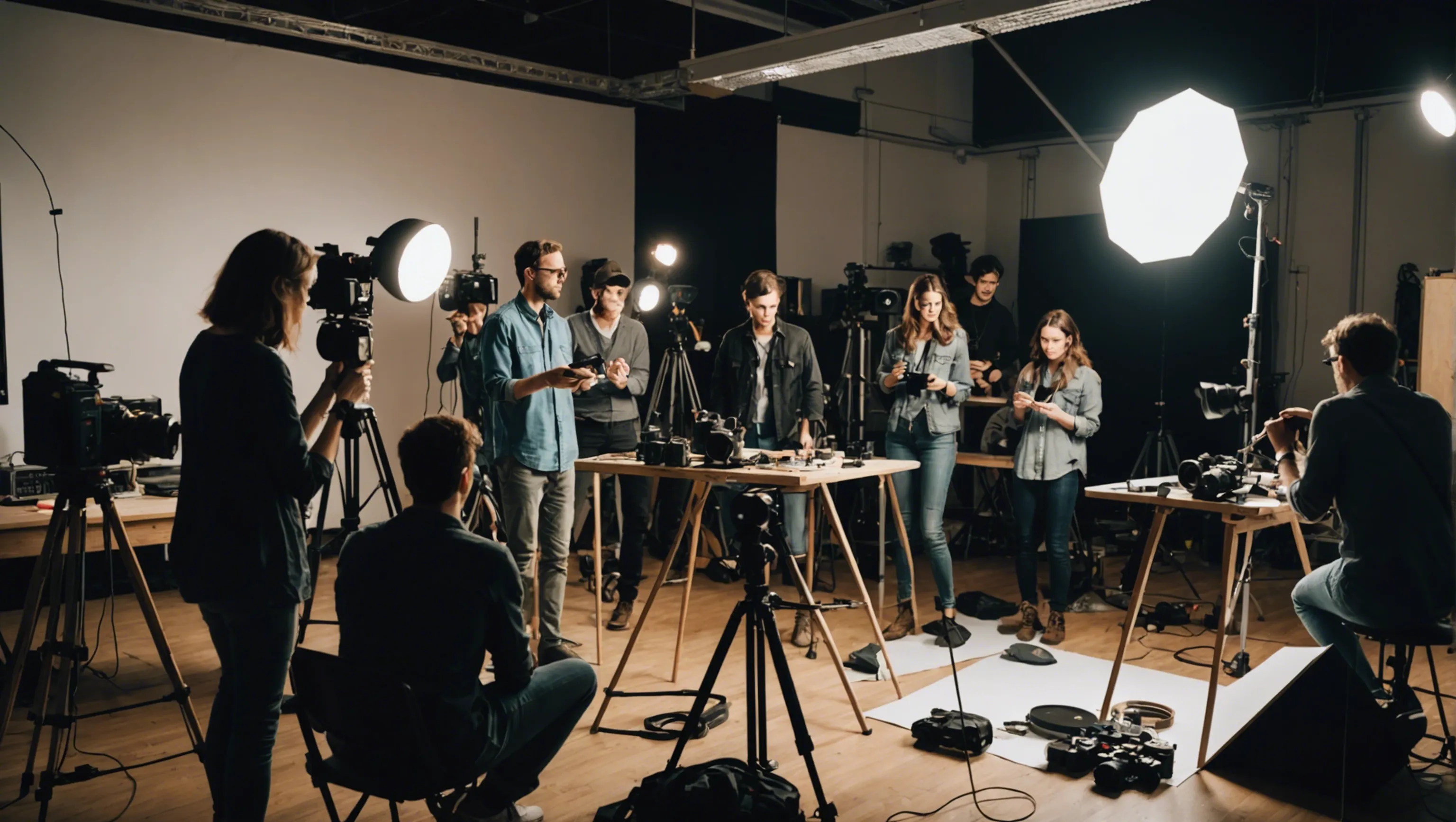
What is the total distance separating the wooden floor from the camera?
2.88 m

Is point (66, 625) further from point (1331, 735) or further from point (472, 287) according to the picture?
point (1331, 735)

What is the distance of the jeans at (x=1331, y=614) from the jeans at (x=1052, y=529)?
1413 millimetres

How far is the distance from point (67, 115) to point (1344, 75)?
7.16 metres

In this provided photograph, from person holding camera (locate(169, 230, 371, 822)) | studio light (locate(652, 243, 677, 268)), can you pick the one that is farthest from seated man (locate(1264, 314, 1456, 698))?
studio light (locate(652, 243, 677, 268))

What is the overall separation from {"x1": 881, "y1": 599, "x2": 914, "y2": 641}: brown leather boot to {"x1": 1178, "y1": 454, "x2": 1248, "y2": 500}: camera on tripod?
1.52 m

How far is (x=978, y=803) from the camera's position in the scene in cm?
292

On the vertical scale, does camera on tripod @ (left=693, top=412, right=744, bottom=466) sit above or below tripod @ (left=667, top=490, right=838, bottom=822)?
above

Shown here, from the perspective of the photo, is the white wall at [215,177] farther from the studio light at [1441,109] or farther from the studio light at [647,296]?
the studio light at [1441,109]

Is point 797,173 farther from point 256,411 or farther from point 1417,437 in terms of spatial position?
point 256,411

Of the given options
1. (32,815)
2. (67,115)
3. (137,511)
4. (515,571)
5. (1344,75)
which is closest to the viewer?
(515,571)

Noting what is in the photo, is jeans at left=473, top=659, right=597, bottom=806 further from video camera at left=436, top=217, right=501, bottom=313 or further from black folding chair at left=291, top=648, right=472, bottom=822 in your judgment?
video camera at left=436, top=217, right=501, bottom=313

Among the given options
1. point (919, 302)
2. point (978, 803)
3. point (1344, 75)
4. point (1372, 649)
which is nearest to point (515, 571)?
point (978, 803)

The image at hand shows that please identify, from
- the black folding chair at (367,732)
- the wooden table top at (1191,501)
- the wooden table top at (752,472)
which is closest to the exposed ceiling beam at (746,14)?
the wooden table top at (752,472)

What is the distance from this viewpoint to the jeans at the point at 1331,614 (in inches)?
118
